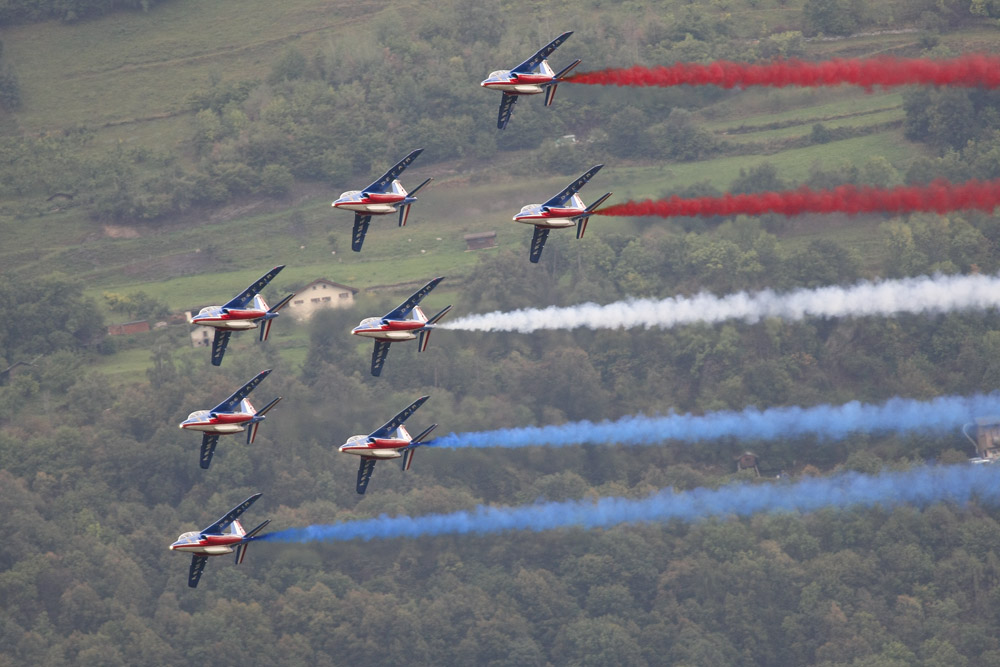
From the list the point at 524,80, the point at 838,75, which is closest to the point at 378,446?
the point at 524,80

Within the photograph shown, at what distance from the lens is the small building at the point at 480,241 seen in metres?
185

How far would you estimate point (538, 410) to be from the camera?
173625 mm

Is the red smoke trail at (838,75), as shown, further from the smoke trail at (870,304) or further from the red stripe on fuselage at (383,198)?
the smoke trail at (870,304)

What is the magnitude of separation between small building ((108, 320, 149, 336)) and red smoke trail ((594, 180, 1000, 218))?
99474mm

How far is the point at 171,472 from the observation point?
166 m

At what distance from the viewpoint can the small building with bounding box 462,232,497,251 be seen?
7269 inches

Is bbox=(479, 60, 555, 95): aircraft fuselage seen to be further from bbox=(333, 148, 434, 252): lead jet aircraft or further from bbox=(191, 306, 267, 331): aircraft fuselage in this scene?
bbox=(191, 306, 267, 331): aircraft fuselage

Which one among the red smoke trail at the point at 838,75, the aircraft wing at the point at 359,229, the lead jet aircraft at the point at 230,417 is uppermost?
the red smoke trail at the point at 838,75

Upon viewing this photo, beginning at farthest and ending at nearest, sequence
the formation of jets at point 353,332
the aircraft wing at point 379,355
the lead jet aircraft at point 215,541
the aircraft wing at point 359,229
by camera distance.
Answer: the aircraft wing at point 359,229 < the aircraft wing at point 379,355 < the lead jet aircraft at point 215,541 < the formation of jets at point 353,332

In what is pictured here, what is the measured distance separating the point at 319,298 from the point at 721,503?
159 feet

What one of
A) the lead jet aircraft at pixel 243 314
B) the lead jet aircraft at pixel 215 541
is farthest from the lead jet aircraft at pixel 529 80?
the lead jet aircraft at pixel 215 541

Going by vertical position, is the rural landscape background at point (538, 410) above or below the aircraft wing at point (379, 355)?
below

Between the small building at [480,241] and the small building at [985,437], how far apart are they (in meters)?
56.4

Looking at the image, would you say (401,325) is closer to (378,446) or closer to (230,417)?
(378,446)
